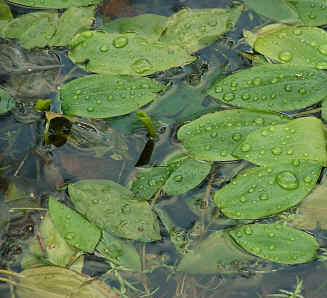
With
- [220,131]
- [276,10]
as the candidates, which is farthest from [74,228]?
[276,10]

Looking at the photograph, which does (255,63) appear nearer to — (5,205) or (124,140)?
(124,140)

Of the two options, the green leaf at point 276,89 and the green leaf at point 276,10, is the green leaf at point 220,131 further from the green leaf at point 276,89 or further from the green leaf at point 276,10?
the green leaf at point 276,10

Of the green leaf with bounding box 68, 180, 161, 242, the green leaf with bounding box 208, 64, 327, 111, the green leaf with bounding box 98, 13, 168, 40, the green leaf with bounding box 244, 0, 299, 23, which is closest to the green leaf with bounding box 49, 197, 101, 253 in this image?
the green leaf with bounding box 68, 180, 161, 242

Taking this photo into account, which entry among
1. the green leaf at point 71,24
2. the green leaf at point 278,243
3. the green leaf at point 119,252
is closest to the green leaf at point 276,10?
the green leaf at point 71,24

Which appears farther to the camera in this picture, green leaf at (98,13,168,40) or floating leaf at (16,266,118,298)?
green leaf at (98,13,168,40)

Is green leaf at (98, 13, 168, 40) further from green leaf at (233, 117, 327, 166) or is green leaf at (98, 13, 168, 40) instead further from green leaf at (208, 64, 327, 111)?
green leaf at (233, 117, 327, 166)

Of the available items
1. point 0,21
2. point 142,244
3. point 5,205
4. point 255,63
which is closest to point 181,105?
point 255,63
